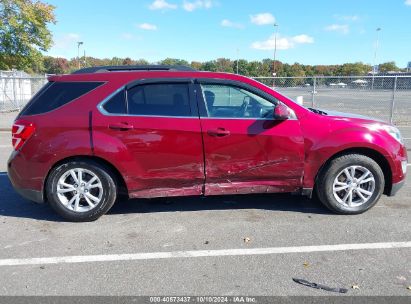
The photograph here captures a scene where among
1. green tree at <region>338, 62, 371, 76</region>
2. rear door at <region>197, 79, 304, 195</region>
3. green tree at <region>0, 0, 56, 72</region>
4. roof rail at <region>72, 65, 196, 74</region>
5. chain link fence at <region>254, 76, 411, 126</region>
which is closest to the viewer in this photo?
rear door at <region>197, 79, 304, 195</region>

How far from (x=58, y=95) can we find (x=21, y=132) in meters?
0.58

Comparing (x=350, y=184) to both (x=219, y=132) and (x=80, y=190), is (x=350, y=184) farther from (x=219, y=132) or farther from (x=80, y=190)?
(x=80, y=190)

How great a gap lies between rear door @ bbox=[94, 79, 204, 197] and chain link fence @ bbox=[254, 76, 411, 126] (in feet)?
31.3

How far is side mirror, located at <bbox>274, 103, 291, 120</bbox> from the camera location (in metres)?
4.30

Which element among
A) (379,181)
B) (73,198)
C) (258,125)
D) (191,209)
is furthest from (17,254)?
(379,181)

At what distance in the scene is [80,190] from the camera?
439 cm

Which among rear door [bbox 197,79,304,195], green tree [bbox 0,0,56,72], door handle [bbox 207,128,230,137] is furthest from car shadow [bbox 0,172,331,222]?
green tree [bbox 0,0,56,72]

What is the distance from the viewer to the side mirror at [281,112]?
4.30 metres

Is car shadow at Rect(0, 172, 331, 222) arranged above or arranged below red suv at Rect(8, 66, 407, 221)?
below

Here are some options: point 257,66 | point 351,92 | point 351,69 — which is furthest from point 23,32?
point 351,69

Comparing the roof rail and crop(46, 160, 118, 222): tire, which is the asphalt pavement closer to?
crop(46, 160, 118, 222): tire

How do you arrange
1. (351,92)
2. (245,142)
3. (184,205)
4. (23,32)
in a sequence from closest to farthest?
1. (245,142)
2. (184,205)
3. (23,32)
4. (351,92)

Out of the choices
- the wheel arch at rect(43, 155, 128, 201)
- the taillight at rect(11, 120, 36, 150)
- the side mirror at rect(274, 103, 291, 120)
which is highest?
the side mirror at rect(274, 103, 291, 120)

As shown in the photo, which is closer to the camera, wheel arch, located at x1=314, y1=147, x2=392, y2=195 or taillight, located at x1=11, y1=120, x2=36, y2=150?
taillight, located at x1=11, y1=120, x2=36, y2=150
